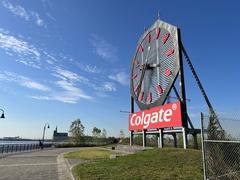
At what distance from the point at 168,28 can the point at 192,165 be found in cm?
1342

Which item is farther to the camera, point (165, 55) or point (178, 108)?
point (165, 55)

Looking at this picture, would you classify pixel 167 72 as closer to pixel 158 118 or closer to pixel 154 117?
pixel 158 118

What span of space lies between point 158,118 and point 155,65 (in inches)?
208

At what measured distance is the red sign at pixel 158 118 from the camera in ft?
Result: 53.1

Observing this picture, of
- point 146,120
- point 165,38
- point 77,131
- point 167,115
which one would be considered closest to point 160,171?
point 167,115

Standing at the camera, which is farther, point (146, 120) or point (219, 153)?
point (146, 120)

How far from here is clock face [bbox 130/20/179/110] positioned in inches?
718

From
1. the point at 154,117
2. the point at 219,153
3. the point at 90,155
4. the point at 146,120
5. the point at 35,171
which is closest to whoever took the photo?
the point at 219,153

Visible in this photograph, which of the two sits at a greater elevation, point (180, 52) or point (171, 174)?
point (180, 52)

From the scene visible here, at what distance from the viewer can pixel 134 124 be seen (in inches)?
926

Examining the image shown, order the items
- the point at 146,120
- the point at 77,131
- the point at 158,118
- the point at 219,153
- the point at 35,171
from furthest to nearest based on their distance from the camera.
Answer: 1. the point at 77,131
2. the point at 146,120
3. the point at 158,118
4. the point at 35,171
5. the point at 219,153

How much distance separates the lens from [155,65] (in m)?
20.6

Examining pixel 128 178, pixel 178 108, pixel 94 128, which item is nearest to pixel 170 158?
pixel 128 178

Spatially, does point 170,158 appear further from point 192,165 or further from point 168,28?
point 168,28
